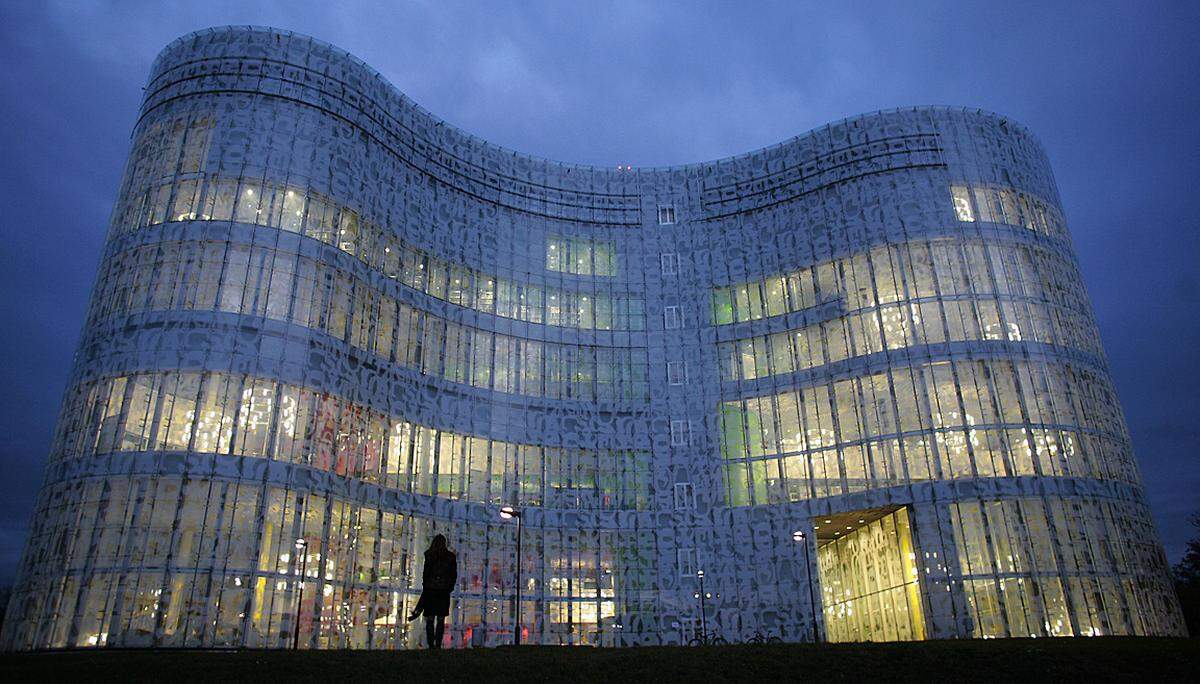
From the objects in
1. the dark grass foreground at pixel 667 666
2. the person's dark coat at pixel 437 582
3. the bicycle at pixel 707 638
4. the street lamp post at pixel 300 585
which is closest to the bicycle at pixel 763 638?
the bicycle at pixel 707 638

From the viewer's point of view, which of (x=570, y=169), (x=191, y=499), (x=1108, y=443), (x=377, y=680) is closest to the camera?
(x=377, y=680)

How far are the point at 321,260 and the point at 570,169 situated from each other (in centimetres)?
2053

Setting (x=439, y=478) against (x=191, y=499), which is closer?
(x=191, y=499)

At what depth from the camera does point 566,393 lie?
163ft

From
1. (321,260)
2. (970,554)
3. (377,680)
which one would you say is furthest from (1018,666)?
(321,260)

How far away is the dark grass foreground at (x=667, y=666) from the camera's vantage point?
15.5m

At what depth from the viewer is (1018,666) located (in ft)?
56.1

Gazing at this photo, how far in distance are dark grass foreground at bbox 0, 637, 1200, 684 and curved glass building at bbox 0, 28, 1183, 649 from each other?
1785cm

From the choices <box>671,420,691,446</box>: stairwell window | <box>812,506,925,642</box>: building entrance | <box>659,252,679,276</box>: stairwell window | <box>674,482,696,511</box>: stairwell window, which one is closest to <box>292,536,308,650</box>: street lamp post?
<box>674,482,696,511</box>: stairwell window

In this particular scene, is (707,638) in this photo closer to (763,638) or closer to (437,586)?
(763,638)

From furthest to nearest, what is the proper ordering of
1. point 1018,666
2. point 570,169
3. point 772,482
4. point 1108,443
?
point 570,169
point 772,482
point 1108,443
point 1018,666

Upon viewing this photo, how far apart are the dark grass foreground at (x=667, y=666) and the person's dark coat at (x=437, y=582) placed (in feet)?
3.65

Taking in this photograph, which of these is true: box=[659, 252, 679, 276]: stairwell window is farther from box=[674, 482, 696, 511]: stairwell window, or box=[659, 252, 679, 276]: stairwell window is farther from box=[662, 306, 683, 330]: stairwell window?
box=[674, 482, 696, 511]: stairwell window

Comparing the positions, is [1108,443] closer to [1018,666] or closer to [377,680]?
[1018,666]
